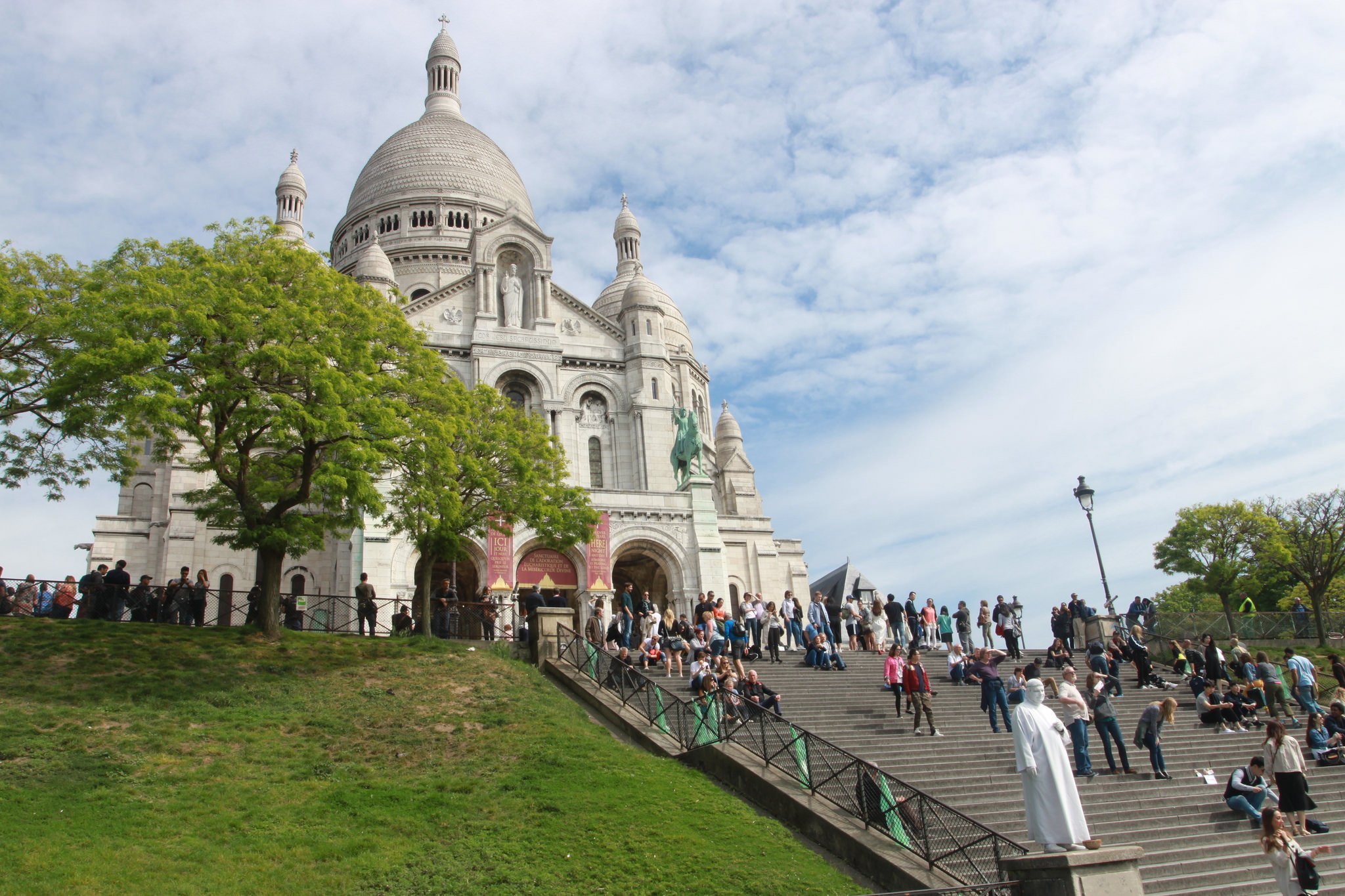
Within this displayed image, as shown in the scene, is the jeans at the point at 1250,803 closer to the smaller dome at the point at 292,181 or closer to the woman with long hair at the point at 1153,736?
the woman with long hair at the point at 1153,736

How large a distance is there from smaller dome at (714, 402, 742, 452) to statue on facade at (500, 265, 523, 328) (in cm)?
1437

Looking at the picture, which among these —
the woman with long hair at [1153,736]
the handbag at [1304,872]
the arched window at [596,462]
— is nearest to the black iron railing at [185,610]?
the arched window at [596,462]

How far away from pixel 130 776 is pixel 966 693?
15633mm

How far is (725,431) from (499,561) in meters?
22.7

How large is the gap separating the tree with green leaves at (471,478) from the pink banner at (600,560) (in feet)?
14.9

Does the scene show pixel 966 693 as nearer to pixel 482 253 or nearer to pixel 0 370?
pixel 0 370

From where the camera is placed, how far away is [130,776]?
47.9 ft

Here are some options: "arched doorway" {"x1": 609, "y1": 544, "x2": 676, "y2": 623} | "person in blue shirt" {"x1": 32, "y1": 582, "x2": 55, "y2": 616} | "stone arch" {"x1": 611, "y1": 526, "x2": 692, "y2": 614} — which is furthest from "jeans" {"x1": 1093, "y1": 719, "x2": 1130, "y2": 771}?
"arched doorway" {"x1": 609, "y1": 544, "x2": 676, "y2": 623}

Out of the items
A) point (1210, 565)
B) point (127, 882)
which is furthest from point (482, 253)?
point (1210, 565)

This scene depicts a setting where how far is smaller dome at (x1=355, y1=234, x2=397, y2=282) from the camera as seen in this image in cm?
Result: 4531

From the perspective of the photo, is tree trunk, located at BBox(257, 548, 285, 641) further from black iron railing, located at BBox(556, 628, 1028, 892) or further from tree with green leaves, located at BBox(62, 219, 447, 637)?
black iron railing, located at BBox(556, 628, 1028, 892)

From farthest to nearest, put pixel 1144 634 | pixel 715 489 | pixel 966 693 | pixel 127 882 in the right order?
1. pixel 715 489
2. pixel 1144 634
3. pixel 966 693
4. pixel 127 882

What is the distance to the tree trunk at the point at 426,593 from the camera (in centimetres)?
2478

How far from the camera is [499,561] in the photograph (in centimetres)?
3466
